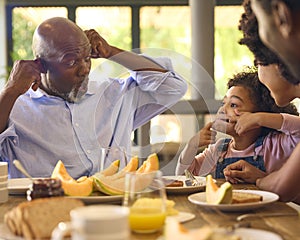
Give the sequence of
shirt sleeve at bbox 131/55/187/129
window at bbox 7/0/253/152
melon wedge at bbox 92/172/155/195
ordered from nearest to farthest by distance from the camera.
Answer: melon wedge at bbox 92/172/155/195 < shirt sleeve at bbox 131/55/187/129 < window at bbox 7/0/253/152

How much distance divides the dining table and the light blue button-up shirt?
637 mm

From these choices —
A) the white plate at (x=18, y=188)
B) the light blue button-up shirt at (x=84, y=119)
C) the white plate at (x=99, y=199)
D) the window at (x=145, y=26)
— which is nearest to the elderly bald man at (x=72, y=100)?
the light blue button-up shirt at (x=84, y=119)

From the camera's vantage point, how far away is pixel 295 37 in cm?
113

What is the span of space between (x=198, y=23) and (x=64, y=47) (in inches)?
127

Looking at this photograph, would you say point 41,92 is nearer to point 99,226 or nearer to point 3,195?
point 3,195

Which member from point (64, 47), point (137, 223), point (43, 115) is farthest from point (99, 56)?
point (137, 223)

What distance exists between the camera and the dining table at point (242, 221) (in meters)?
1.39

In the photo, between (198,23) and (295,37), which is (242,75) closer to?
(295,37)

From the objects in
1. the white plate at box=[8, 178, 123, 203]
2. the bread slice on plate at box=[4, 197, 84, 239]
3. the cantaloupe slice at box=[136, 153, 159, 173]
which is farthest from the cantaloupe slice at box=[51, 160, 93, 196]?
the bread slice on plate at box=[4, 197, 84, 239]

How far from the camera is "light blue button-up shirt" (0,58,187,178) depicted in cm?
245

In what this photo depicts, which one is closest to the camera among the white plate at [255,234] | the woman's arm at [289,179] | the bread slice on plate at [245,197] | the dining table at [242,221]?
the white plate at [255,234]

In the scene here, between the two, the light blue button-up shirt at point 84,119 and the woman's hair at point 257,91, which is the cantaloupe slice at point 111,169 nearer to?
the light blue button-up shirt at point 84,119

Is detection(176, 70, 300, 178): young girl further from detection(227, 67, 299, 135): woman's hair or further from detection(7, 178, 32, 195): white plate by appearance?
detection(7, 178, 32, 195): white plate

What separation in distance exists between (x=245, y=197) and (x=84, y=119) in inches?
41.1
